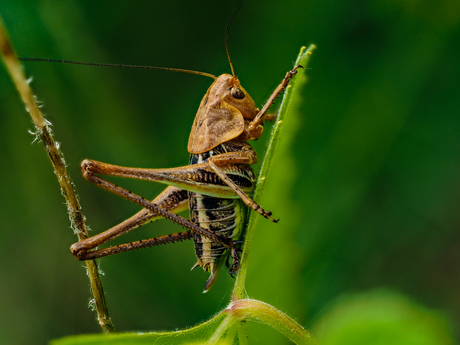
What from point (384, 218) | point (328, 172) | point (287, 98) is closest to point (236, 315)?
point (287, 98)

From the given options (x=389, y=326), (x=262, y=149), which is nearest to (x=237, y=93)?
(x=262, y=149)

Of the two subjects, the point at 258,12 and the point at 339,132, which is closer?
the point at 339,132

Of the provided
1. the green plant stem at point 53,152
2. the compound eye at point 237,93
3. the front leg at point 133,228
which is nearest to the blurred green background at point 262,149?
the compound eye at point 237,93

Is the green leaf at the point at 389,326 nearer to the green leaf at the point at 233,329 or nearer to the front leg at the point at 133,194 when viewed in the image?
the green leaf at the point at 233,329

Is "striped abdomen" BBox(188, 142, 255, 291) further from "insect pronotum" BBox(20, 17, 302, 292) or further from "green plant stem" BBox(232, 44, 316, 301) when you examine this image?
"green plant stem" BBox(232, 44, 316, 301)

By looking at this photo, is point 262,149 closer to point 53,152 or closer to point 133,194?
point 133,194

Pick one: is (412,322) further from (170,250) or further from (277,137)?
(170,250)
